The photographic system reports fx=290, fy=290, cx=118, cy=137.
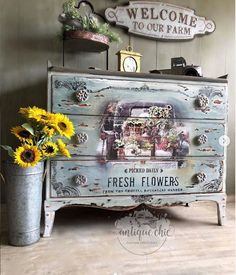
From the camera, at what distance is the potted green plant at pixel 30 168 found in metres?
1.47

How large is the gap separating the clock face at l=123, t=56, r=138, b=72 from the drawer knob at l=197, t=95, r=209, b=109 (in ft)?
1.57

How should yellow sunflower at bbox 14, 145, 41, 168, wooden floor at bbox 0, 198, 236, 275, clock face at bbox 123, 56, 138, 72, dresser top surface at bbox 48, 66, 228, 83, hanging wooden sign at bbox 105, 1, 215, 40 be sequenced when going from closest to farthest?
wooden floor at bbox 0, 198, 236, 275 → yellow sunflower at bbox 14, 145, 41, 168 → dresser top surface at bbox 48, 66, 228, 83 → clock face at bbox 123, 56, 138, 72 → hanging wooden sign at bbox 105, 1, 215, 40

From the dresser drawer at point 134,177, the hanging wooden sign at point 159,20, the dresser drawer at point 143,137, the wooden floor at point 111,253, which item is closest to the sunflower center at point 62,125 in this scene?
the dresser drawer at point 143,137

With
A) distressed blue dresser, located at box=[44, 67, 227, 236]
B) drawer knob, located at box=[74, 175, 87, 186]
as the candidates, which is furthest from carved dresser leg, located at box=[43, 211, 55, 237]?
drawer knob, located at box=[74, 175, 87, 186]

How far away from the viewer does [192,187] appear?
1777 millimetres

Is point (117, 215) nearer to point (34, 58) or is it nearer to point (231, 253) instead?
point (231, 253)

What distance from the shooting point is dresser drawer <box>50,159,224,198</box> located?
162 centimetres

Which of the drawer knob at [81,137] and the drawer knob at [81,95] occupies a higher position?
the drawer knob at [81,95]

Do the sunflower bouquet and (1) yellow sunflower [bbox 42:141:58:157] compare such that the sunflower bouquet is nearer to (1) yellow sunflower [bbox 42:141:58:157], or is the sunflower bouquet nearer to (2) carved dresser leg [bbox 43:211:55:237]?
(1) yellow sunflower [bbox 42:141:58:157]

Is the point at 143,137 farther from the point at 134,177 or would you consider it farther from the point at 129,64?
the point at 129,64

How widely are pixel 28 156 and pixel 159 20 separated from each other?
4.80 ft

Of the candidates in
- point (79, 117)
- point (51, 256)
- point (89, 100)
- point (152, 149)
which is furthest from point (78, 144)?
point (51, 256)

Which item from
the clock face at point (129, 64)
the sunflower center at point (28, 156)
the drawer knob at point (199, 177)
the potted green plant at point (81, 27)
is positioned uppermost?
the potted green plant at point (81, 27)

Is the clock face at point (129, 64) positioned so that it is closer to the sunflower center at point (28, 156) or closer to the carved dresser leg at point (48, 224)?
the sunflower center at point (28, 156)
